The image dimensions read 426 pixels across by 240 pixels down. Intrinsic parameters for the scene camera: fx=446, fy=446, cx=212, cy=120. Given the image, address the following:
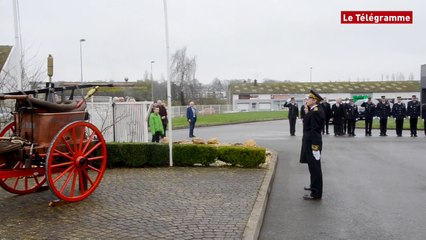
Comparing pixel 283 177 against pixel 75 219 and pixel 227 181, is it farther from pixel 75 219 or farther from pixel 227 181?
pixel 75 219

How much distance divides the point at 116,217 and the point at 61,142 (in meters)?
1.59

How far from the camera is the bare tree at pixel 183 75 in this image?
56500 millimetres

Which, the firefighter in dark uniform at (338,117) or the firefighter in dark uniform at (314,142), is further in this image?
the firefighter in dark uniform at (338,117)

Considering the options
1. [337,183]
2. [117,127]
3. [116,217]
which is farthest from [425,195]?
[117,127]

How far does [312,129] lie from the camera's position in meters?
7.90

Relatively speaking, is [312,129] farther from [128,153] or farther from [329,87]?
[329,87]

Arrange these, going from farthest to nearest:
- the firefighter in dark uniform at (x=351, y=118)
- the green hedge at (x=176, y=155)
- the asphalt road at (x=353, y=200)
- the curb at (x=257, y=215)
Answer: the firefighter in dark uniform at (x=351, y=118) → the green hedge at (x=176, y=155) → the asphalt road at (x=353, y=200) → the curb at (x=257, y=215)

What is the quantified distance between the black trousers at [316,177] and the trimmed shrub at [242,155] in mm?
2646

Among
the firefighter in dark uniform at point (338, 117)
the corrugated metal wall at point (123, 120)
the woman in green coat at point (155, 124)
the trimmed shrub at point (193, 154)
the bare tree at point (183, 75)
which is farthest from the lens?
the bare tree at point (183, 75)

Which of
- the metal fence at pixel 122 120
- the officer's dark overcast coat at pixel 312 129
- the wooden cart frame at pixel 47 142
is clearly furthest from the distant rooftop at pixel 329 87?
the wooden cart frame at pixel 47 142

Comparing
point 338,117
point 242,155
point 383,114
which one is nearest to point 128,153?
point 242,155

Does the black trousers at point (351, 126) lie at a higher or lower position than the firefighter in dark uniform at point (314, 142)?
lower

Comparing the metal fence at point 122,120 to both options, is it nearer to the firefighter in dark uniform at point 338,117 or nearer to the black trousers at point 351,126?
the firefighter in dark uniform at point 338,117

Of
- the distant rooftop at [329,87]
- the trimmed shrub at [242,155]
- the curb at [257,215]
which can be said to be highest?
the distant rooftop at [329,87]
